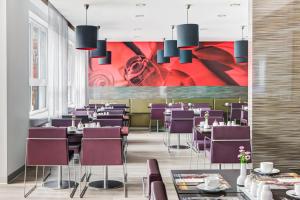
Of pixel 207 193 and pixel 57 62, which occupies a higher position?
pixel 57 62

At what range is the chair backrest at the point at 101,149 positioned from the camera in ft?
19.3

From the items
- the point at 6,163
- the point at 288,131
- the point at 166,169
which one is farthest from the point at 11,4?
the point at 288,131

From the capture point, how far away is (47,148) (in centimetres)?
599

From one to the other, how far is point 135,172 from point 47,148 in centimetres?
222

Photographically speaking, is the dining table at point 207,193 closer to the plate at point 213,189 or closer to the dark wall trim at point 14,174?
the plate at point 213,189

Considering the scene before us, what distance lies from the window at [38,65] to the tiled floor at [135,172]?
95.6 inches

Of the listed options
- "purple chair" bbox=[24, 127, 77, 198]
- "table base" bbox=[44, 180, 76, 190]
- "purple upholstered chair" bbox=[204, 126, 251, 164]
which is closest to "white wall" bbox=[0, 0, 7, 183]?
"table base" bbox=[44, 180, 76, 190]

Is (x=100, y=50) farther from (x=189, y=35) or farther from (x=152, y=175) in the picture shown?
(x=152, y=175)

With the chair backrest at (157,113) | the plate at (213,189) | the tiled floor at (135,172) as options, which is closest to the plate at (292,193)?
the plate at (213,189)

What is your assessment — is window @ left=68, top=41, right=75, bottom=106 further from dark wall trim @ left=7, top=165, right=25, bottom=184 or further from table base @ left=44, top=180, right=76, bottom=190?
table base @ left=44, top=180, right=76, bottom=190

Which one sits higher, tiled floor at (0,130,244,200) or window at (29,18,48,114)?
window at (29,18,48,114)

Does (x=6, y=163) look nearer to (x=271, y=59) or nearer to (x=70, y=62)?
(x=271, y=59)

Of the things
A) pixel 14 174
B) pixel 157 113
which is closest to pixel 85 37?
pixel 14 174

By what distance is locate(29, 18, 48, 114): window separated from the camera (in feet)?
33.5
